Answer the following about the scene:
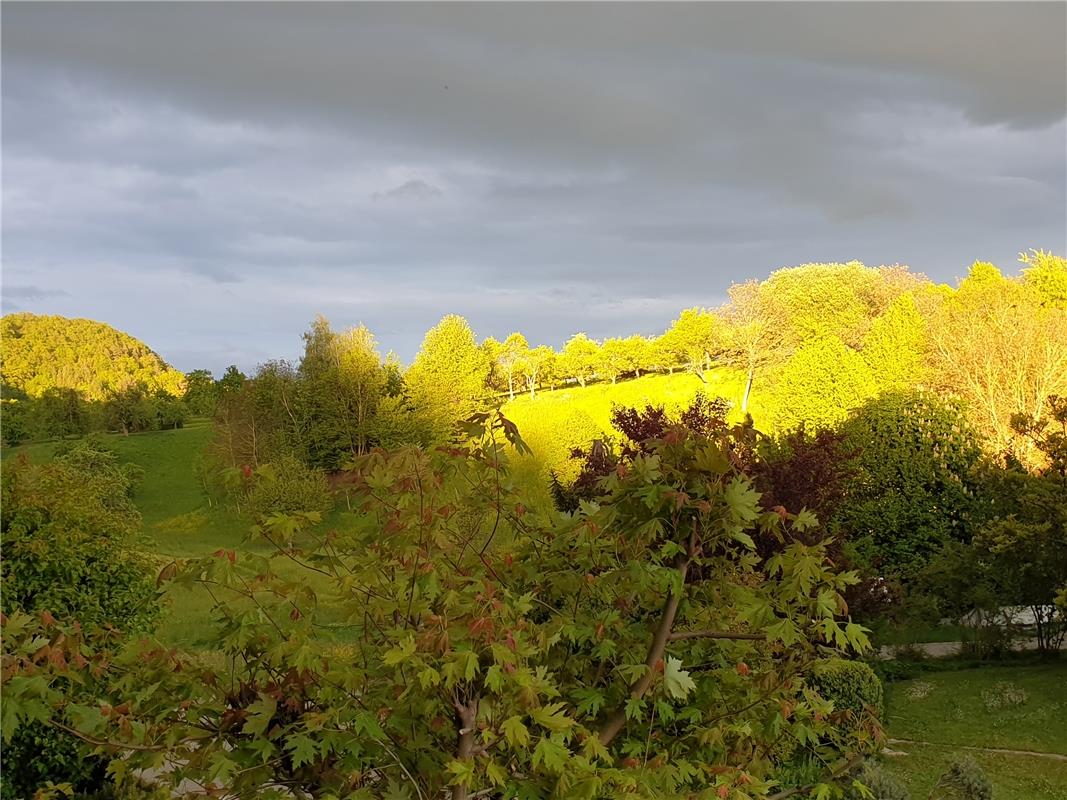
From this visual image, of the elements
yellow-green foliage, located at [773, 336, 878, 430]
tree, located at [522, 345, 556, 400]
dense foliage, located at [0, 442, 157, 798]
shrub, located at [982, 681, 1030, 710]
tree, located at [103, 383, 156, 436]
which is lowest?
shrub, located at [982, 681, 1030, 710]

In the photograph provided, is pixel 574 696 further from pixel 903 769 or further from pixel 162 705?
pixel 903 769

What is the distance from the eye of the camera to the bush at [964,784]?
8.36 meters

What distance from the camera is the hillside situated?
210 ft

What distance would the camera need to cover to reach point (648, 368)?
2849 inches

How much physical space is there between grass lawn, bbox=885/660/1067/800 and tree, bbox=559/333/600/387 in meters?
55.7

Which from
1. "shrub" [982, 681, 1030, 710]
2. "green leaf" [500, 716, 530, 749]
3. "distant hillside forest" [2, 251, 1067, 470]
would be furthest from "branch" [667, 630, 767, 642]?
"distant hillside forest" [2, 251, 1067, 470]

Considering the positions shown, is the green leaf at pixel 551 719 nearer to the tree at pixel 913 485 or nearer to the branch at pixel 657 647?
the branch at pixel 657 647

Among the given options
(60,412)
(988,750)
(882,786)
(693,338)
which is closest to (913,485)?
(988,750)

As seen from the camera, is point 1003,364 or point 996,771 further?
point 1003,364

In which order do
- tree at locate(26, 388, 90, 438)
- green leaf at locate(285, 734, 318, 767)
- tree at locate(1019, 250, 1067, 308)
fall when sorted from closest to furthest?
green leaf at locate(285, 734, 318, 767), tree at locate(1019, 250, 1067, 308), tree at locate(26, 388, 90, 438)

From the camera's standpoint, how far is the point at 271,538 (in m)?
3.79

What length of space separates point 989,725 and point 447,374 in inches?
1756

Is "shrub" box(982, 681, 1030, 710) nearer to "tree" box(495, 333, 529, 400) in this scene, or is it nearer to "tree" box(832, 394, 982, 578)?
"tree" box(832, 394, 982, 578)

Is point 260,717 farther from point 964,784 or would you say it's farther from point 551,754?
point 964,784
